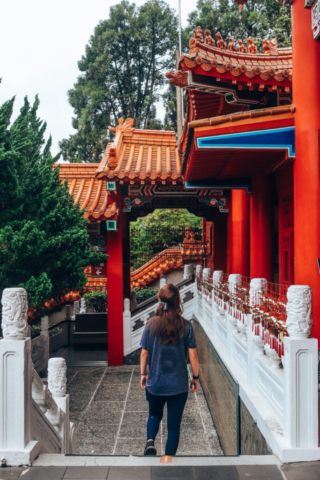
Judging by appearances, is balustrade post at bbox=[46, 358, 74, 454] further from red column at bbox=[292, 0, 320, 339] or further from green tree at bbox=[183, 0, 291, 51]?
green tree at bbox=[183, 0, 291, 51]

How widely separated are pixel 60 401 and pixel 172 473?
2216 mm

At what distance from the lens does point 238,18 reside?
24.1 m

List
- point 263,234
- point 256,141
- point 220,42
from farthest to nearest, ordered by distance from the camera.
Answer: point 263,234 < point 220,42 < point 256,141

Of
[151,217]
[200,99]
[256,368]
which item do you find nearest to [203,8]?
[151,217]

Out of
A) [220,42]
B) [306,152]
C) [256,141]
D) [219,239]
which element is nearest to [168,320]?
[306,152]

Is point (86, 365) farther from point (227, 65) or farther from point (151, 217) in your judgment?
point (151, 217)

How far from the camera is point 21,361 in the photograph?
9.98 feet

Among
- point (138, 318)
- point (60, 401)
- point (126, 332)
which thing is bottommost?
point (126, 332)

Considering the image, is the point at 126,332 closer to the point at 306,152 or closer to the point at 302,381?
the point at 306,152

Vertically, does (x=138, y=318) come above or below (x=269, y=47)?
below

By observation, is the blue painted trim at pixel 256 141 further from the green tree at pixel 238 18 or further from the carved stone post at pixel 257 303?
the green tree at pixel 238 18

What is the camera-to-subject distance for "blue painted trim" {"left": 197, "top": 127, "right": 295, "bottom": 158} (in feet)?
17.4

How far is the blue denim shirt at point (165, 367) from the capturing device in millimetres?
3129

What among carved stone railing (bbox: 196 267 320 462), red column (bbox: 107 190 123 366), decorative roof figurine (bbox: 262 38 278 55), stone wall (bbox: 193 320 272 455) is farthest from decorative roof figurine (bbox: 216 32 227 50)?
stone wall (bbox: 193 320 272 455)
